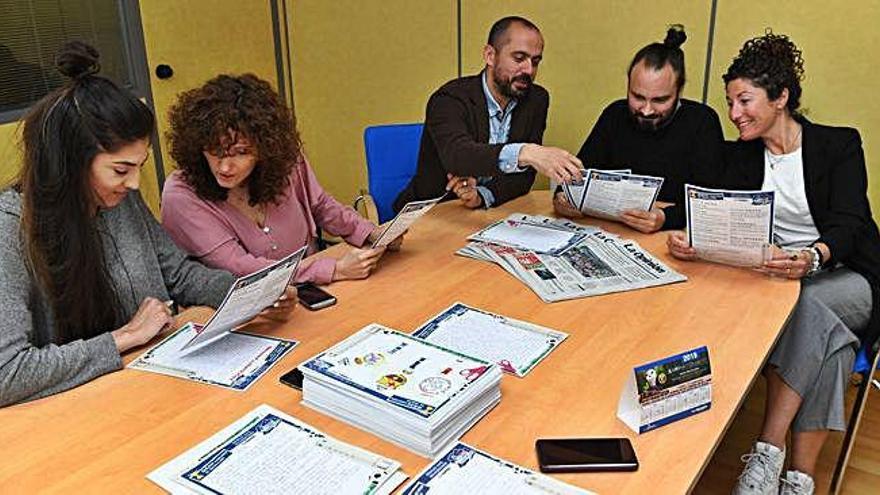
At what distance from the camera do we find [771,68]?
6.80 ft

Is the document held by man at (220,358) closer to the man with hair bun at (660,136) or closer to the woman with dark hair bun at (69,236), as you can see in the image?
the woman with dark hair bun at (69,236)

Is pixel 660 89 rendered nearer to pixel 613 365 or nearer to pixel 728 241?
pixel 728 241

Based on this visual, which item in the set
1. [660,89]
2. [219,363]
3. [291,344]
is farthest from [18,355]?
[660,89]

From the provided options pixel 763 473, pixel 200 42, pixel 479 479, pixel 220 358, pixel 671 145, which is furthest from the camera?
pixel 200 42

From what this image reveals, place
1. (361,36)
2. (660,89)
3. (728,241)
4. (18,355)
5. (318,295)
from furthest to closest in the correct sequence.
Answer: (361,36) < (660,89) < (728,241) < (318,295) < (18,355)

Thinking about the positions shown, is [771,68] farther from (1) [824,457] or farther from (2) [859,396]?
(1) [824,457]

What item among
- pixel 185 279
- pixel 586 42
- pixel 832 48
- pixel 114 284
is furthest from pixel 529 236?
pixel 832 48

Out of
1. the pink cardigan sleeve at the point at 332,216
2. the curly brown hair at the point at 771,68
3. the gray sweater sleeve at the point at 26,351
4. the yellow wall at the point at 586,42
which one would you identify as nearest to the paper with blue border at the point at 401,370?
the gray sweater sleeve at the point at 26,351

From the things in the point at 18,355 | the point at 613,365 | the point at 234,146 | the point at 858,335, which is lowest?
the point at 858,335

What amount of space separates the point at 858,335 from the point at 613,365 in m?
1.04

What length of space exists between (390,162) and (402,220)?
90cm

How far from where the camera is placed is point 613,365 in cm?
141

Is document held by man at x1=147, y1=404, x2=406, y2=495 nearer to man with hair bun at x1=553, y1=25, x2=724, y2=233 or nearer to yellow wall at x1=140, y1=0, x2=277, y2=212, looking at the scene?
man with hair bun at x1=553, y1=25, x2=724, y2=233

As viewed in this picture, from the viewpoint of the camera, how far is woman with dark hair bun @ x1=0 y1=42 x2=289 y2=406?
1.30 m
